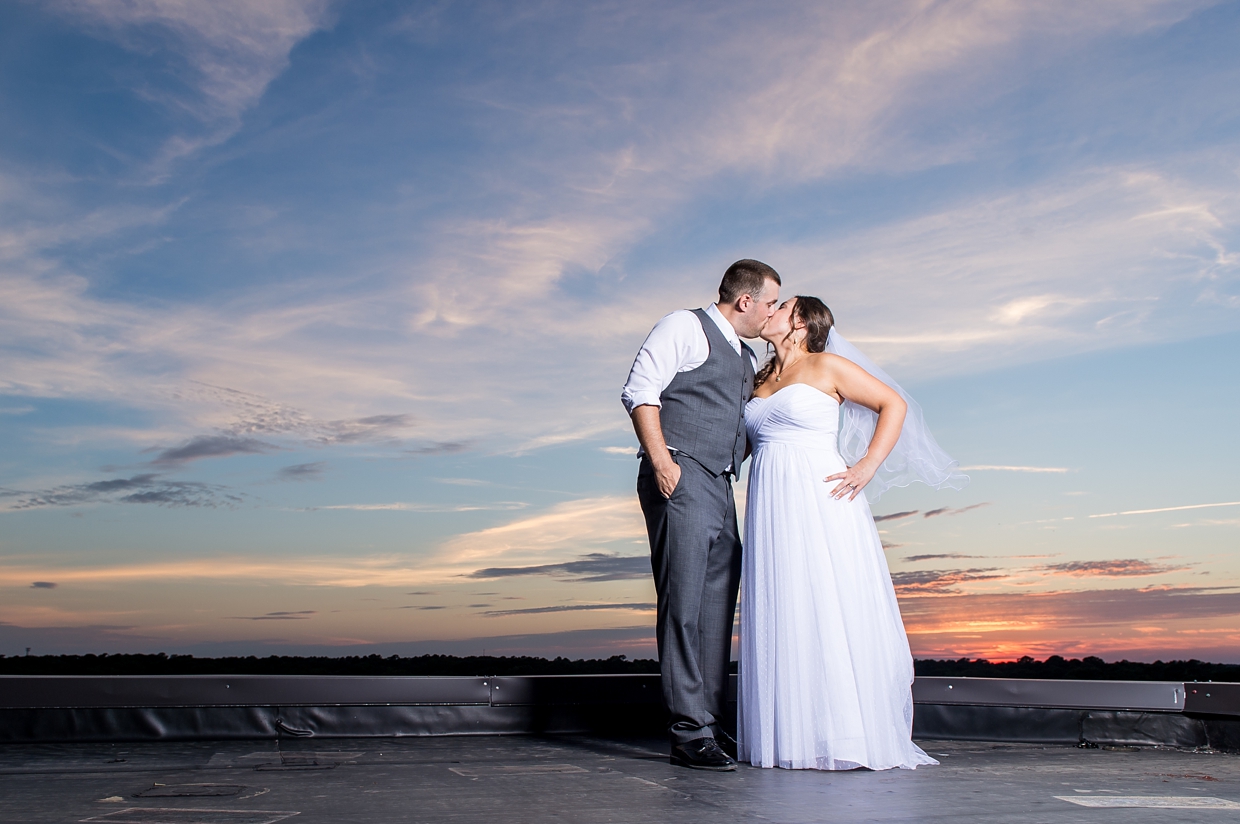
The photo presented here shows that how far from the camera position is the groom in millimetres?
3000

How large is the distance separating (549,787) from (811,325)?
76.2 inches

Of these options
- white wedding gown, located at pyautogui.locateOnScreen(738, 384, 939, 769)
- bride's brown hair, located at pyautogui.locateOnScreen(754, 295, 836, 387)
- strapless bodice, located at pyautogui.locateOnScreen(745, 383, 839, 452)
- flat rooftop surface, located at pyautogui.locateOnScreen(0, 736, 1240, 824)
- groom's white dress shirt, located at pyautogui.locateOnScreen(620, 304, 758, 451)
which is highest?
bride's brown hair, located at pyautogui.locateOnScreen(754, 295, 836, 387)

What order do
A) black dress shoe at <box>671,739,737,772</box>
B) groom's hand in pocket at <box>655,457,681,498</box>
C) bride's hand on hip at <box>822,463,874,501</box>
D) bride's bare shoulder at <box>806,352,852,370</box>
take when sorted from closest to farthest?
black dress shoe at <box>671,739,737,772</box>, groom's hand in pocket at <box>655,457,681,498</box>, bride's hand on hip at <box>822,463,874,501</box>, bride's bare shoulder at <box>806,352,852,370</box>

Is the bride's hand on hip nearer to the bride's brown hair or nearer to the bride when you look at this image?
the bride

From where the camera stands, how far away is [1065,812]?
Result: 2016 millimetres

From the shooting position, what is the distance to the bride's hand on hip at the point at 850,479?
3238 millimetres

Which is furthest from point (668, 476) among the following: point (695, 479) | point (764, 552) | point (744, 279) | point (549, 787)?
point (549, 787)

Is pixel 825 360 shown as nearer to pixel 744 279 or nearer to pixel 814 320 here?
pixel 814 320

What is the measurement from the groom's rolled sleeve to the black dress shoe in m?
1.04

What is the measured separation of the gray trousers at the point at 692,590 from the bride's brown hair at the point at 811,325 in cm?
57

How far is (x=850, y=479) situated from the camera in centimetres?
324

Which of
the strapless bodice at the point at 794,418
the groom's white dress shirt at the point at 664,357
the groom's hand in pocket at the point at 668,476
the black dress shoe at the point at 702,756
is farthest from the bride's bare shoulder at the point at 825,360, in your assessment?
the black dress shoe at the point at 702,756

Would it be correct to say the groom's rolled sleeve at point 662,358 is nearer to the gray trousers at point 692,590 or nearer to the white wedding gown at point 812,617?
the gray trousers at point 692,590

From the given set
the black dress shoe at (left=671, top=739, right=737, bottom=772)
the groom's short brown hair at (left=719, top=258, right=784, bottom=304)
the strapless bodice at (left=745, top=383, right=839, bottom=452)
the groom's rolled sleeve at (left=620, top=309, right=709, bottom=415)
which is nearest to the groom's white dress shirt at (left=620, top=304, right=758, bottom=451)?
the groom's rolled sleeve at (left=620, top=309, right=709, bottom=415)
